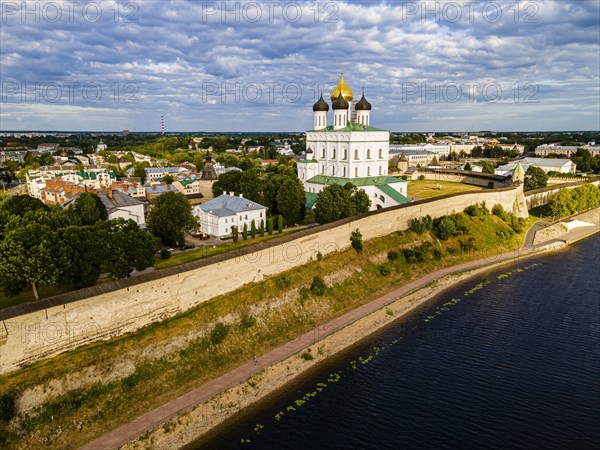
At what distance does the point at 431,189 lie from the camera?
2282 inches

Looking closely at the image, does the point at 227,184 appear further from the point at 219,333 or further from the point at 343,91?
the point at 219,333

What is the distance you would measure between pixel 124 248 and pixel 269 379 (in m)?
9.56

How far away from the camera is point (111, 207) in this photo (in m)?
36.0

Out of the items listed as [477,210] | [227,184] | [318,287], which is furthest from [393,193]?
A: [318,287]

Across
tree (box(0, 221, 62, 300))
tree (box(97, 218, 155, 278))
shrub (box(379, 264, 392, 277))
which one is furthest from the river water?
tree (box(0, 221, 62, 300))

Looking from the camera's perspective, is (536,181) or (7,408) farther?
(536,181)

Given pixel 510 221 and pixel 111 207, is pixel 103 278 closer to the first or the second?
pixel 111 207

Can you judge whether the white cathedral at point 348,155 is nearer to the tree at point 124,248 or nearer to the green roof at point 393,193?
the green roof at point 393,193

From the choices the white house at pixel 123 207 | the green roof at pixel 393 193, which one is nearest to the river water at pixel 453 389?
the green roof at pixel 393 193

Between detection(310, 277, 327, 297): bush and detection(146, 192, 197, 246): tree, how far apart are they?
10.9m

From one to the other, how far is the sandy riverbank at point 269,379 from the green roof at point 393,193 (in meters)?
12.6

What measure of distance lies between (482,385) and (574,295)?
49.5 ft

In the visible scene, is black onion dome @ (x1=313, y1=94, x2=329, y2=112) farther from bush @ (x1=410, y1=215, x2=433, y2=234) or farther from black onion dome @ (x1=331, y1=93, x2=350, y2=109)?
bush @ (x1=410, y1=215, x2=433, y2=234)

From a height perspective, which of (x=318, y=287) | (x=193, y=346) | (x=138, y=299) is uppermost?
(x=138, y=299)
